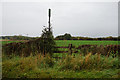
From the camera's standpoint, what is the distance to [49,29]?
25.9 feet

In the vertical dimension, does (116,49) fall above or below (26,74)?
above

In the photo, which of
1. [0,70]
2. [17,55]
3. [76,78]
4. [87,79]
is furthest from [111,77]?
[17,55]

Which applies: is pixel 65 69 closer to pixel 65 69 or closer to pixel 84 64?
pixel 65 69

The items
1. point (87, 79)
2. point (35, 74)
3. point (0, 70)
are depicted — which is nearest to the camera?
point (87, 79)

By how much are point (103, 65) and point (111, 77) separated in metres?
1.12

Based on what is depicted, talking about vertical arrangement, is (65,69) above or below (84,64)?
below

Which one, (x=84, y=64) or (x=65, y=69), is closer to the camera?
(x=65, y=69)

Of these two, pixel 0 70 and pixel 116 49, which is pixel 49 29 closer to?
pixel 0 70

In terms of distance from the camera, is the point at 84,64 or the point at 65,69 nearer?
the point at 65,69

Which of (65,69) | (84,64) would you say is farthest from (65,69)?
(84,64)

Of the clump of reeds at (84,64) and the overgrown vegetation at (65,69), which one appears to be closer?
the overgrown vegetation at (65,69)

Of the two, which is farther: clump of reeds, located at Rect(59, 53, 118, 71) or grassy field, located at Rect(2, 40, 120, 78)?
clump of reeds, located at Rect(59, 53, 118, 71)

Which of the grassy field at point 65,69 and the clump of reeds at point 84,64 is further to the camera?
the clump of reeds at point 84,64

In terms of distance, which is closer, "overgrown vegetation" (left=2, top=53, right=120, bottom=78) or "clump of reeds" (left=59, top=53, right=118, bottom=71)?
"overgrown vegetation" (left=2, top=53, right=120, bottom=78)
